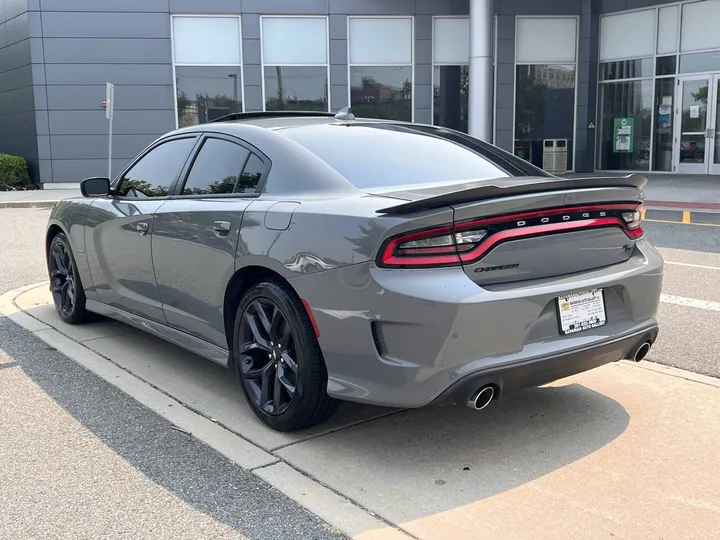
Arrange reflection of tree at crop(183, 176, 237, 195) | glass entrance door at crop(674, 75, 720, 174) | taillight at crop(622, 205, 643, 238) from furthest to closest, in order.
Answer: glass entrance door at crop(674, 75, 720, 174)
reflection of tree at crop(183, 176, 237, 195)
taillight at crop(622, 205, 643, 238)

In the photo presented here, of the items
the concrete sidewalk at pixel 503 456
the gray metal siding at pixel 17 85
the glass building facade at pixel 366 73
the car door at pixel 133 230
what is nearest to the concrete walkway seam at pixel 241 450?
the concrete sidewalk at pixel 503 456

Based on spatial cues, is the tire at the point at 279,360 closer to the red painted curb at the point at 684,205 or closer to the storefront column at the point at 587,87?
the red painted curb at the point at 684,205

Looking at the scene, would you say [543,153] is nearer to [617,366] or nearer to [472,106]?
[472,106]

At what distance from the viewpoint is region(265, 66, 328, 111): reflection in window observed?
22250 mm

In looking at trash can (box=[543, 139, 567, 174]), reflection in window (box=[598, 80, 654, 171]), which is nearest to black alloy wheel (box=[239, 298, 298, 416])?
reflection in window (box=[598, 80, 654, 171])

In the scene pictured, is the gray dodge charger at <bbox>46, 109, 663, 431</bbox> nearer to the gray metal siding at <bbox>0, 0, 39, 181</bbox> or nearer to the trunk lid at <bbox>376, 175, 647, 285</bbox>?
the trunk lid at <bbox>376, 175, 647, 285</bbox>

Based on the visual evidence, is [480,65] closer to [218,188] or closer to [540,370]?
[218,188]

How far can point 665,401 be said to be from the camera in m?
4.09

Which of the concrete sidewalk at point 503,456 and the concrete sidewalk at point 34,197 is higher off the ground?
the concrete sidewalk at point 34,197

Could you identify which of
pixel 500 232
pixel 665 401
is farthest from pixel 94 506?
pixel 665 401

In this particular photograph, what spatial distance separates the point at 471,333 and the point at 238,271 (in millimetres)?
1349

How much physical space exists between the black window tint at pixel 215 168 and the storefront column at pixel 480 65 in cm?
1634

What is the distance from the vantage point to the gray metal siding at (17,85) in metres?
21.9

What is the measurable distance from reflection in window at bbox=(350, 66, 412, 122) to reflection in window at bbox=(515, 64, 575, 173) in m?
3.55
